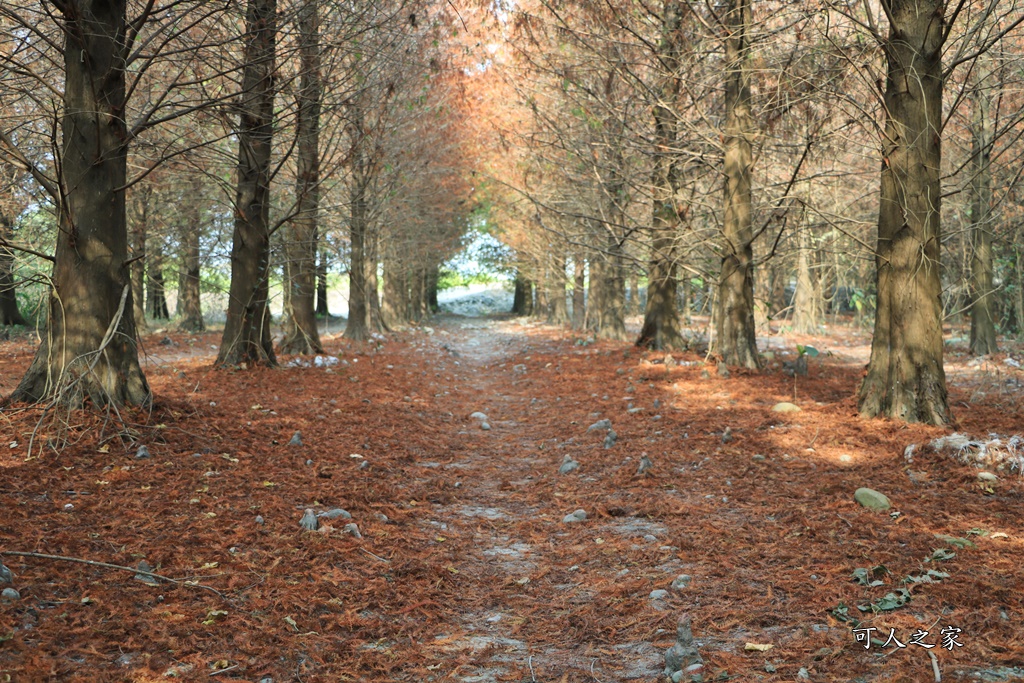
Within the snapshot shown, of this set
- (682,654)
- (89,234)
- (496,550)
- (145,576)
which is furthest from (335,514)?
(89,234)

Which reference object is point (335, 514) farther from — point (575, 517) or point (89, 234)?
point (89, 234)

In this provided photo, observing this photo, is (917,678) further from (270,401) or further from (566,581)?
(270,401)

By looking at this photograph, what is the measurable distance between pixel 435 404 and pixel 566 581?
638 cm

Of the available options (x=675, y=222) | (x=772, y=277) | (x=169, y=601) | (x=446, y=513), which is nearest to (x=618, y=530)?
(x=446, y=513)

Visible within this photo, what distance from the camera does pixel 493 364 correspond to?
1666 cm

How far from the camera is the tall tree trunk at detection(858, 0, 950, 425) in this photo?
696 cm

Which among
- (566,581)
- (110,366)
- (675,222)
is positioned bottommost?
(566,581)

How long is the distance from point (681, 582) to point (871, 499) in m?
1.71

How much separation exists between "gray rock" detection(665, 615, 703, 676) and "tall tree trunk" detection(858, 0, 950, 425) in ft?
15.7

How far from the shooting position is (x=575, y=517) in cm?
526

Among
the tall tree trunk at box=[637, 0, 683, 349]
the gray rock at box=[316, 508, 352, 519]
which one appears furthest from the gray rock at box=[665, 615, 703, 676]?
the tall tree trunk at box=[637, 0, 683, 349]

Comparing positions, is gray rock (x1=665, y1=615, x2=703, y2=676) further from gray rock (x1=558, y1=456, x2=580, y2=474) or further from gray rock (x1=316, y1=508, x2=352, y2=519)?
gray rock (x1=558, y1=456, x2=580, y2=474)

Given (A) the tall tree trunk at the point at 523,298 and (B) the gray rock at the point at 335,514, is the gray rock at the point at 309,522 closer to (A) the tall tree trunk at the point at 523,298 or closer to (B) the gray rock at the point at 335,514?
(B) the gray rock at the point at 335,514

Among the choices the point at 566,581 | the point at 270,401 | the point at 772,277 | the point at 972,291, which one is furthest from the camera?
the point at 772,277
